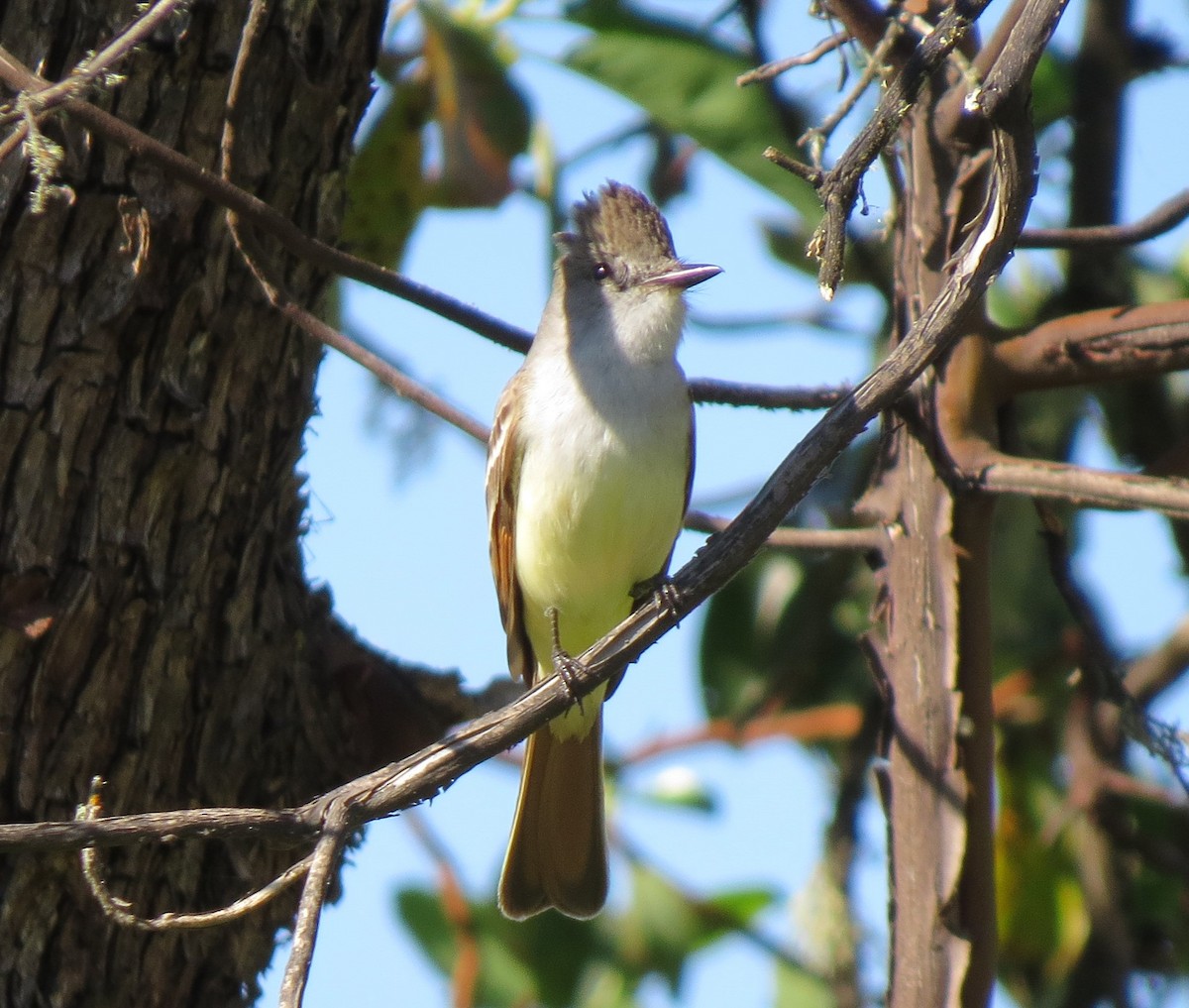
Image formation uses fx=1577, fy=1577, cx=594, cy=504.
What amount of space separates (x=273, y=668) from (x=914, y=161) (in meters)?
1.70

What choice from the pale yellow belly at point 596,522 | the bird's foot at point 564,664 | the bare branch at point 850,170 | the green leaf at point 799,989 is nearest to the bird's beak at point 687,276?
the pale yellow belly at point 596,522

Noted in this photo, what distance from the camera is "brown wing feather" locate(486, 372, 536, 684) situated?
388cm

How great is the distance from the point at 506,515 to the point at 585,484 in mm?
343

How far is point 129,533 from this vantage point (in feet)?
9.97

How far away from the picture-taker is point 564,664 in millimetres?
3184

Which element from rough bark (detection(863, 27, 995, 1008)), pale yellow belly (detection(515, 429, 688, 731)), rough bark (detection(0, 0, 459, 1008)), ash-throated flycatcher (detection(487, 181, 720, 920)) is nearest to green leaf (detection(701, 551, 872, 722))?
ash-throated flycatcher (detection(487, 181, 720, 920))

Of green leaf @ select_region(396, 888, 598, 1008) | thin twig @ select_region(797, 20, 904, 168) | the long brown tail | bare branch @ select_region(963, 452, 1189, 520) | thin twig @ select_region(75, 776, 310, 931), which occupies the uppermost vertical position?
thin twig @ select_region(797, 20, 904, 168)

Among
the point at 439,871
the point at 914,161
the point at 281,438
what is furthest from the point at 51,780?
the point at 914,161

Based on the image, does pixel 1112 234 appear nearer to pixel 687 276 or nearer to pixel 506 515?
pixel 687 276

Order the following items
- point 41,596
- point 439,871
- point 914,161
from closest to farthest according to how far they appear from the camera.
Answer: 1. point 41,596
2. point 914,161
3. point 439,871

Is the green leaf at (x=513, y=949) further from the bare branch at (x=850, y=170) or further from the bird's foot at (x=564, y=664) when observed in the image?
the bare branch at (x=850, y=170)

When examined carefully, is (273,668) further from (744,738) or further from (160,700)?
(744,738)

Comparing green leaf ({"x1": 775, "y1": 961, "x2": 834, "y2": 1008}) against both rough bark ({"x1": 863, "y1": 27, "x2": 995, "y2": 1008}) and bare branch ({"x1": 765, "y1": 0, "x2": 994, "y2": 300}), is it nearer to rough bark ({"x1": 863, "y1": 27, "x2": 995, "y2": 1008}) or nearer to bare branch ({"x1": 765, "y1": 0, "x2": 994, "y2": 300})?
rough bark ({"x1": 863, "y1": 27, "x2": 995, "y2": 1008})

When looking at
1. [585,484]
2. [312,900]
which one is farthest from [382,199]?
[312,900]
